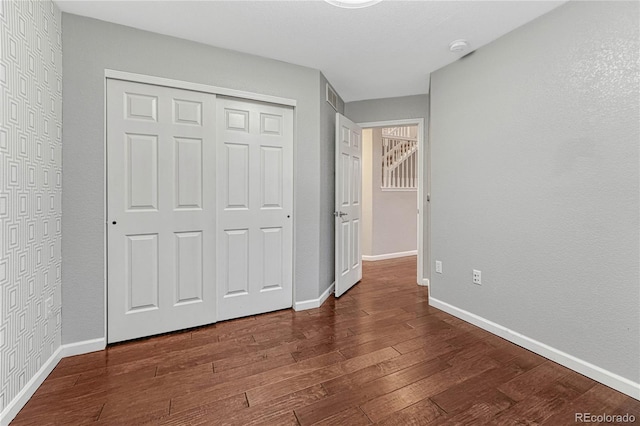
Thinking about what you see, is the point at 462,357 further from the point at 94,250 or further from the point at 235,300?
the point at 94,250

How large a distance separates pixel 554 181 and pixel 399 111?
81.5 inches

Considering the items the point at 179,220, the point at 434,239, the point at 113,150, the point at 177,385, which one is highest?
the point at 113,150

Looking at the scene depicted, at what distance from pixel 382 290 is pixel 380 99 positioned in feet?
7.84

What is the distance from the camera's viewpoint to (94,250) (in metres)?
2.03

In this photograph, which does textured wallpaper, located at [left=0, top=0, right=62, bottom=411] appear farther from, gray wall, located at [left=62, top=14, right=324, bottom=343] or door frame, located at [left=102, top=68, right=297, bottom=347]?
door frame, located at [left=102, top=68, right=297, bottom=347]

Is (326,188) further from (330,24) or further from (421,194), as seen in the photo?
(330,24)

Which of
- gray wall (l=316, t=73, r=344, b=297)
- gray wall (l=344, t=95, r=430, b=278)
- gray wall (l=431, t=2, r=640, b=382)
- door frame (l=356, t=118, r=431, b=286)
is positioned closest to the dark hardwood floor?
gray wall (l=431, t=2, r=640, b=382)

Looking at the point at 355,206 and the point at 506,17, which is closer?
the point at 506,17

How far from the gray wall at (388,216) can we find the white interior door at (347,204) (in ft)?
4.73

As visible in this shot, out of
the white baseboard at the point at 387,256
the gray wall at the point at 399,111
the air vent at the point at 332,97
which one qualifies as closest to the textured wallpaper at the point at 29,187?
the air vent at the point at 332,97

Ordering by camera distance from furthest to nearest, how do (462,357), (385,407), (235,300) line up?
(235,300) < (462,357) < (385,407)

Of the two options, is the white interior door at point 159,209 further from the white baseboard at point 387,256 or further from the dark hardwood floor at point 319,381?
the white baseboard at point 387,256

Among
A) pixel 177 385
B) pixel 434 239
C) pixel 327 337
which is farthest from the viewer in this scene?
pixel 434 239

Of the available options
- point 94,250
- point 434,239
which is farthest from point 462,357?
point 94,250
